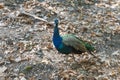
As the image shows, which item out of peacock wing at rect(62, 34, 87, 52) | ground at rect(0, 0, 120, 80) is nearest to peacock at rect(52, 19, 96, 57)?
peacock wing at rect(62, 34, 87, 52)

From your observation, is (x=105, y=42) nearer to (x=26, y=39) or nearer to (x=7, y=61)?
(x=26, y=39)

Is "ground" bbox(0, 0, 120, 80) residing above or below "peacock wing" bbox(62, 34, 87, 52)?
below

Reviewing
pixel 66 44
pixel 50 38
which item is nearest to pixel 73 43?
pixel 66 44

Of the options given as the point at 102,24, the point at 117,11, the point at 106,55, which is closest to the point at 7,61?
the point at 106,55

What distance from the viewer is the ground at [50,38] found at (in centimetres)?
649

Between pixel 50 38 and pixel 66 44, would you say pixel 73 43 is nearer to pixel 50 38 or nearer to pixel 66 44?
pixel 66 44

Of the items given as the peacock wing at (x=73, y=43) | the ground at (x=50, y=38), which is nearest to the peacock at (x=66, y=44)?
the peacock wing at (x=73, y=43)

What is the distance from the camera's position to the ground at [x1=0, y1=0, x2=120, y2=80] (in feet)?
21.3

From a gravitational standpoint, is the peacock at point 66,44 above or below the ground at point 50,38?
above

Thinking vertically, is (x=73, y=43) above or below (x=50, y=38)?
above

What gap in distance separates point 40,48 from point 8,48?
1.96 ft

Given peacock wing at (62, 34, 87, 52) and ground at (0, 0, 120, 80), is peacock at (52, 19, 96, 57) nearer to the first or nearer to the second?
peacock wing at (62, 34, 87, 52)

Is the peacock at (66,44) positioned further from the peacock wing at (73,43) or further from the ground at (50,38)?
the ground at (50,38)

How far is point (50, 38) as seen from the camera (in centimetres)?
761
